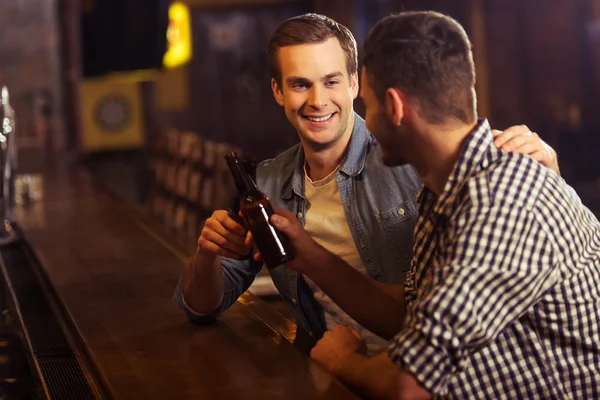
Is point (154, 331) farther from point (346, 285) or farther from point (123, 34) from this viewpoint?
point (123, 34)

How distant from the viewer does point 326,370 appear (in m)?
1.53

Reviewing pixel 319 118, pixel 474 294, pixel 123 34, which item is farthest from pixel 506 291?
pixel 123 34

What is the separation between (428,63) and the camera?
1.28 meters

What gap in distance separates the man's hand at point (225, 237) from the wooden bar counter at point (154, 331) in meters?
0.17

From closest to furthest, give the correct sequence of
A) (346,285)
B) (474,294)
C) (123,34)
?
(474,294), (346,285), (123,34)

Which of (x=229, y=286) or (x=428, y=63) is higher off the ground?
(x=428, y=63)

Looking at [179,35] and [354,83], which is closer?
[354,83]

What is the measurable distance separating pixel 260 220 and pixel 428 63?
0.43 meters

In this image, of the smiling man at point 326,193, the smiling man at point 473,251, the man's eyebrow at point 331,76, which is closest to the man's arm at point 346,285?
the smiling man at point 326,193

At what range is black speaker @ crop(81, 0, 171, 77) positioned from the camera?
5.87 meters

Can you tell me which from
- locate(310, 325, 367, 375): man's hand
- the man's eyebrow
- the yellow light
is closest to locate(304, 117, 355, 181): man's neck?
the man's eyebrow

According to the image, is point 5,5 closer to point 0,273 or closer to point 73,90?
point 73,90

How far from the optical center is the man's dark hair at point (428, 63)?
1285mm

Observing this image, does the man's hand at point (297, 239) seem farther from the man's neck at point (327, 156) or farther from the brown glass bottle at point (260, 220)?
the man's neck at point (327, 156)
